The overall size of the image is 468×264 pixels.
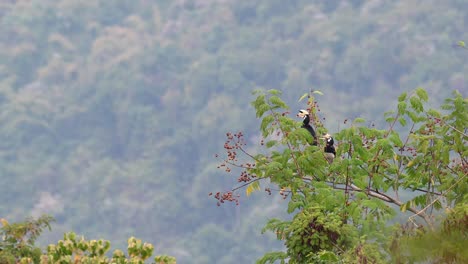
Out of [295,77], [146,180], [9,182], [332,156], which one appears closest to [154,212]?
[146,180]

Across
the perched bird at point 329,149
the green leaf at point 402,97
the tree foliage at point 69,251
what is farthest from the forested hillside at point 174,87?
the tree foliage at point 69,251

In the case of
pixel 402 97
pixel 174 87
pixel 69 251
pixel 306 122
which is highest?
pixel 174 87

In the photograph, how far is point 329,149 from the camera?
13102 millimetres

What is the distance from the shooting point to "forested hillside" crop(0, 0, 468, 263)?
Answer: 5103 inches

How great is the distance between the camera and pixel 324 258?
9.93m

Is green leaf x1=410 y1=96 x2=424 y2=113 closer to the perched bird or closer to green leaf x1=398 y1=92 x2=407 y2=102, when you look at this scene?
green leaf x1=398 y1=92 x2=407 y2=102

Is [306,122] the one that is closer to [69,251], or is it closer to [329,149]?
[329,149]

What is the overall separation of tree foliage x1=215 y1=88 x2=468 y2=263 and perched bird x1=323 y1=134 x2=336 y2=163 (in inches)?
6.3

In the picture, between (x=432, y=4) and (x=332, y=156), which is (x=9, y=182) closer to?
(x=432, y=4)

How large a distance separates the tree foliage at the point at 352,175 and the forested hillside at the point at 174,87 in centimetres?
10393

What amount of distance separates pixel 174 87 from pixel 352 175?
5698 inches

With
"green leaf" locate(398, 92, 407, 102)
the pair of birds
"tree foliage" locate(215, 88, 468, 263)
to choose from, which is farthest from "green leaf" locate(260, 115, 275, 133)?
"green leaf" locate(398, 92, 407, 102)

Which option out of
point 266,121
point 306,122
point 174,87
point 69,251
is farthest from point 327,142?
point 174,87

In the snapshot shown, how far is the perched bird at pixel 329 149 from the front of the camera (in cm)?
1294
